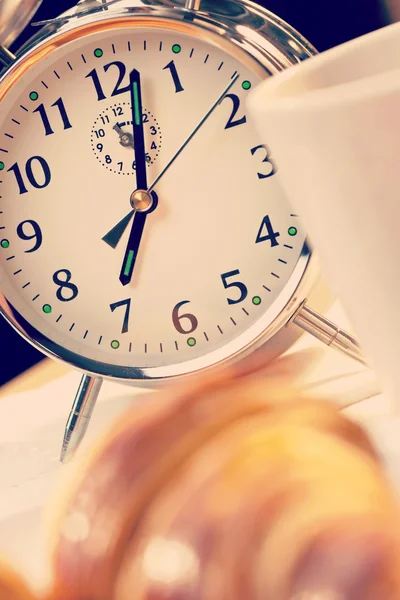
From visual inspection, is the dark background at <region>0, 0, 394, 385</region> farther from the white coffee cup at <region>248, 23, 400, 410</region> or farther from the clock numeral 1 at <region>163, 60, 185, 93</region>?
the white coffee cup at <region>248, 23, 400, 410</region>

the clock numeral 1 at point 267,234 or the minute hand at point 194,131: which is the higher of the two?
the minute hand at point 194,131

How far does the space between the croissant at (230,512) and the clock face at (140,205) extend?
111mm

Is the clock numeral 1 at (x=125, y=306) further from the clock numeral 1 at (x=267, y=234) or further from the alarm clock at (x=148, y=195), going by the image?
the clock numeral 1 at (x=267, y=234)

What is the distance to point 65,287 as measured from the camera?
0.53m

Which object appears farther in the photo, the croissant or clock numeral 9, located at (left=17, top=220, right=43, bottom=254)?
clock numeral 9, located at (left=17, top=220, right=43, bottom=254)

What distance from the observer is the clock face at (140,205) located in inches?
19.0

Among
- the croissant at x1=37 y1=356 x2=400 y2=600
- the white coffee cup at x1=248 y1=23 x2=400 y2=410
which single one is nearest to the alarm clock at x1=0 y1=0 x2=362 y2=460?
the croissant at x1=37 y1=356 x2=400 y2=600

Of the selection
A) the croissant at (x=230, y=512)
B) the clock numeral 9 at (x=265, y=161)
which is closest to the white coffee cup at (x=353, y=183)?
the croissant at (x=230, y=512)

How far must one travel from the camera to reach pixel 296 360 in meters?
0.54

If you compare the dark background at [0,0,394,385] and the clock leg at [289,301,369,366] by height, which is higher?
the dark background at [0,0,394,385]

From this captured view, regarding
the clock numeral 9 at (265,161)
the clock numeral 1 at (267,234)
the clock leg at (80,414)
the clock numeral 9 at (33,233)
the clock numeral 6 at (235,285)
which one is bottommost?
the clock leg at (80,414)

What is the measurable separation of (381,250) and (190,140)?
33cm

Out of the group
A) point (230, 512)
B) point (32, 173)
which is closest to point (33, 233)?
point (32, 173)

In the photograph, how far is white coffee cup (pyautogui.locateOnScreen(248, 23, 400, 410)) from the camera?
0.16 meters
